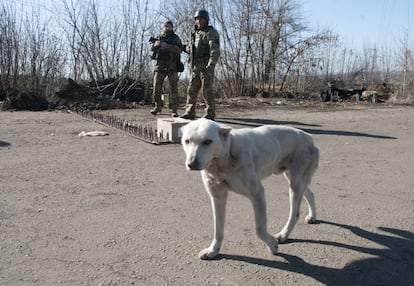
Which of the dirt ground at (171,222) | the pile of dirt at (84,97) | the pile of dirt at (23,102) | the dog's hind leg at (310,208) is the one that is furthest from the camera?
the pile of dirt at (84,97)

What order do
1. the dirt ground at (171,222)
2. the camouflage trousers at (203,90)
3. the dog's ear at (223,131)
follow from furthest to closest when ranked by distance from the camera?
the camouflage trousers at (203,90)
the dirt ground at (171,222)
the dog's ear at (223,131)

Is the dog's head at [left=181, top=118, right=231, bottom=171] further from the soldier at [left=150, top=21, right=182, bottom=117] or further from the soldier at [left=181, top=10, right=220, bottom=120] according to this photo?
the soldier at [left=150, top=21, right=182, bottom=117]

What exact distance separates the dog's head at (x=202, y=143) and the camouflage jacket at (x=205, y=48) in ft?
22.4

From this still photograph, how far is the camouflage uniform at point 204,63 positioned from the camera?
32.0 ft

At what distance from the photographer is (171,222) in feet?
13.9

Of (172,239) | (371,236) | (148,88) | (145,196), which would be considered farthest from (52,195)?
(148,88)

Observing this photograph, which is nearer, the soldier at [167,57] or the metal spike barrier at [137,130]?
the metal spike barrier at [137,130]

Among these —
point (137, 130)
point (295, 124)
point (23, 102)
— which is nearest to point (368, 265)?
point (137, 130)

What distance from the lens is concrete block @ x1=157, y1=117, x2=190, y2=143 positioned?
8227 millimetres

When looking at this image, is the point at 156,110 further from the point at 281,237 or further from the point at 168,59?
the point at 281,237

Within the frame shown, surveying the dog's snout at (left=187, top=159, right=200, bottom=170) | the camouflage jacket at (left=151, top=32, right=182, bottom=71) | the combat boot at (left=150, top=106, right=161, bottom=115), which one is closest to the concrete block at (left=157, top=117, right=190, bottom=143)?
the camouflage jacket at (left=151, top=32, right=182, bottom=71)

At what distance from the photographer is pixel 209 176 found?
10.8ft

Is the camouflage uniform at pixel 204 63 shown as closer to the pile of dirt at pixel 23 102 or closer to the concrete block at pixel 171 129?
the concrete block at pixel 171 129

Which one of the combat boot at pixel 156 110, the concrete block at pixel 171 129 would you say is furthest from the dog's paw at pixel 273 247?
the combat boot at pixel 156 110
